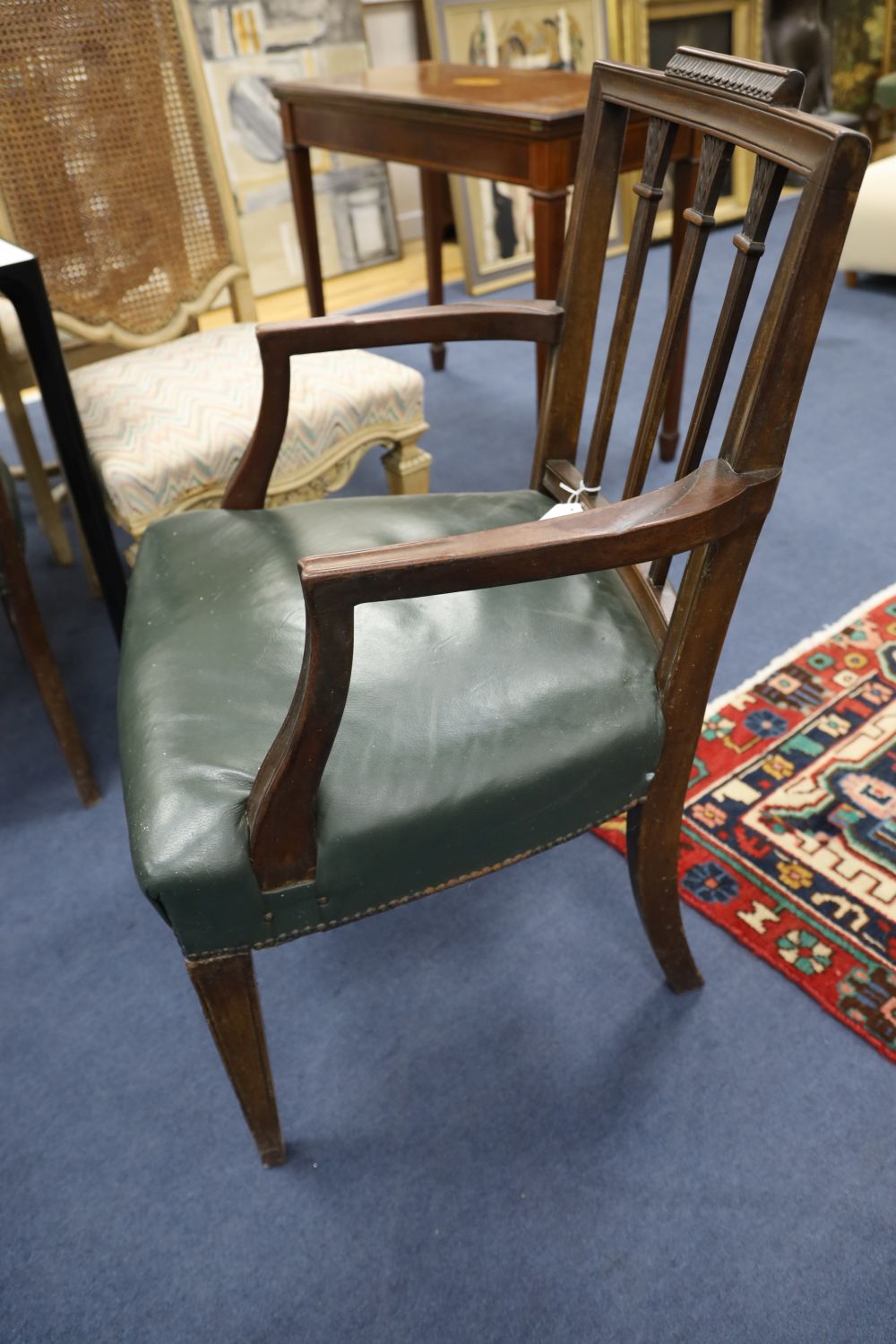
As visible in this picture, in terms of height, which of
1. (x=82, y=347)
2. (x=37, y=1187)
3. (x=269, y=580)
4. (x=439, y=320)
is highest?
(x=439, y=320)

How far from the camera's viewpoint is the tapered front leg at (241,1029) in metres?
0.86

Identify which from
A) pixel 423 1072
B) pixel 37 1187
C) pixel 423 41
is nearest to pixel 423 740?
pixel 423 1072

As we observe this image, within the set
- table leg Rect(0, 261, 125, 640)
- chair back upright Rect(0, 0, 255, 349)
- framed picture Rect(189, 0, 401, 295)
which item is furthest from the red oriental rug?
framed picture Rect(189, 0, 401, 295)

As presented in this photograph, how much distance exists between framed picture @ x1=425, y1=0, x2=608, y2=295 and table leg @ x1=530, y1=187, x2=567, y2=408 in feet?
5.28

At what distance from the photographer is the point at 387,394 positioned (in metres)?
1.62

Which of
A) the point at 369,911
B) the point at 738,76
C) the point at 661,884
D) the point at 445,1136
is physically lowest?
the point at 445,1136

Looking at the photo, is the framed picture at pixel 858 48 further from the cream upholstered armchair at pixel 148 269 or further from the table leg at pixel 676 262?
the cream upholstered armchair at pixel 148 269

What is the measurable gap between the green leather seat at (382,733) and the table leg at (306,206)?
156cm

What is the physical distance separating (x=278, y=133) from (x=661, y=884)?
3138 millimetres

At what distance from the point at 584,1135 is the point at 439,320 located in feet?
2.99

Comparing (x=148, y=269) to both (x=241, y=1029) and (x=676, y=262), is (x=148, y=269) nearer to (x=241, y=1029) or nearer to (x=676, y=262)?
→ (x=676, y=262)

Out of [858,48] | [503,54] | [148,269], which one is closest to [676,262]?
[148,269]

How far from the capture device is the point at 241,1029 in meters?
0.91

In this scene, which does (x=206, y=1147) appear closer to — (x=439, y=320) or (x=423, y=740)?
(x=423, y=740)
